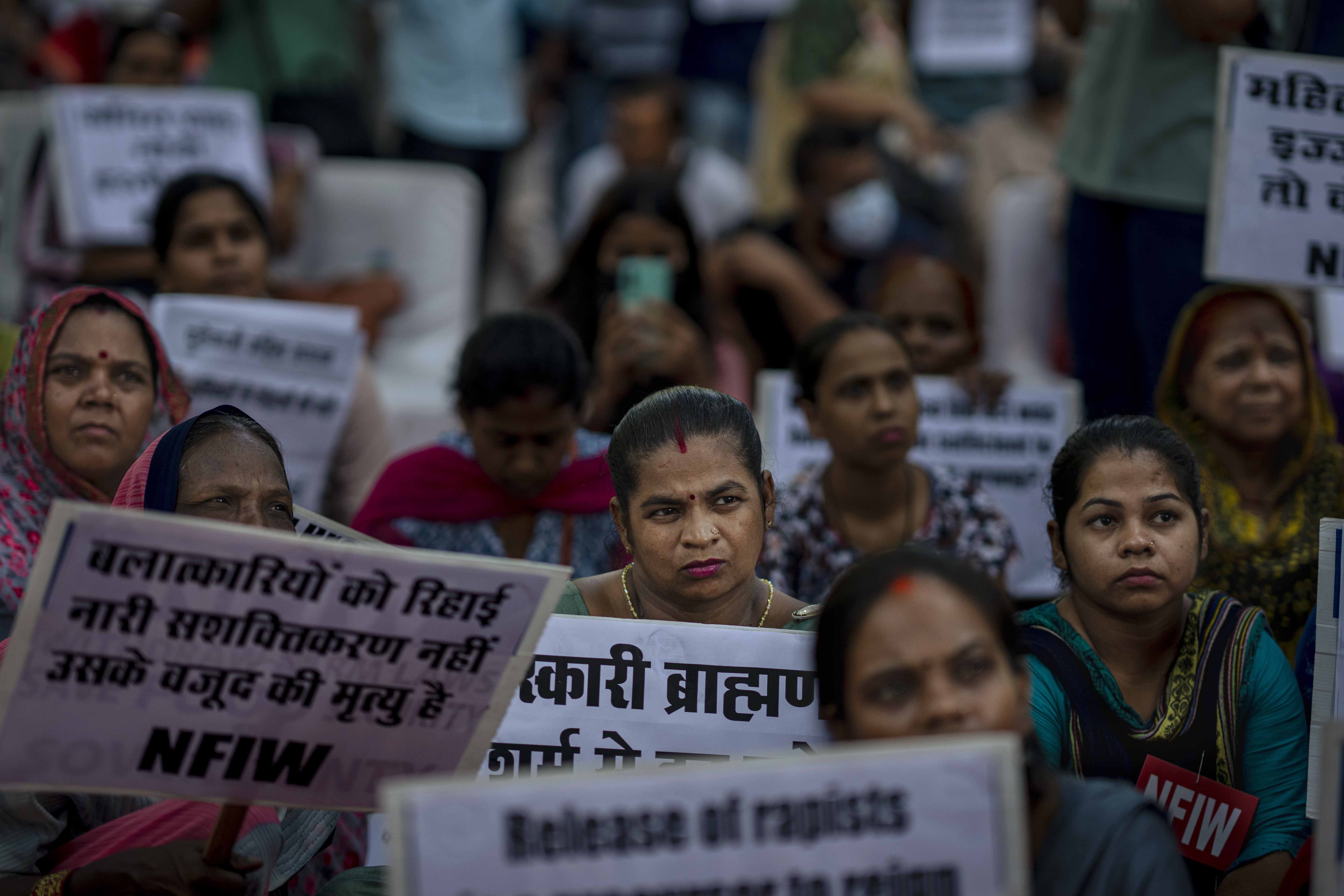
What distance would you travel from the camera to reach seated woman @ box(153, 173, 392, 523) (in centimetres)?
582

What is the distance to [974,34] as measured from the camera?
8.87 m

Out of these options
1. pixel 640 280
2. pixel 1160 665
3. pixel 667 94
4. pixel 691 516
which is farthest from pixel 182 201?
pixel 1160 665

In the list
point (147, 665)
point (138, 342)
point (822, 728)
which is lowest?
point (822, 728)

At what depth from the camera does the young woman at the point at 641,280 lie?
223 inches

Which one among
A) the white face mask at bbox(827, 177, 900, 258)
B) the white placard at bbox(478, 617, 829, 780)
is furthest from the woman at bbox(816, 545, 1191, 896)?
the white face mask at bbox(827, 177, 900, 258)

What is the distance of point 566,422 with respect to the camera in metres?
4.50

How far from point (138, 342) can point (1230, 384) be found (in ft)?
9.88

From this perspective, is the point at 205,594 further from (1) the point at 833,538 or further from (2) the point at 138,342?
(1) the point at 833,538

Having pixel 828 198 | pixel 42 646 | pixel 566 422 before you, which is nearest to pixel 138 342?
pixel 566 422

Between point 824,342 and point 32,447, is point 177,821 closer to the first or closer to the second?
A: point 32,447

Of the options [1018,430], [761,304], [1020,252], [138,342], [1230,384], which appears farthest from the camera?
[1020,252]

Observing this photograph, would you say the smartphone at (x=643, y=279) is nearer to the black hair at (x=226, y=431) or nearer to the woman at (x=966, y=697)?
the black hair at (x=226, y=431)

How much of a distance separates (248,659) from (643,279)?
13.0ft

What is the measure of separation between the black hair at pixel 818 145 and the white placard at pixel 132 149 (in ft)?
8.19
